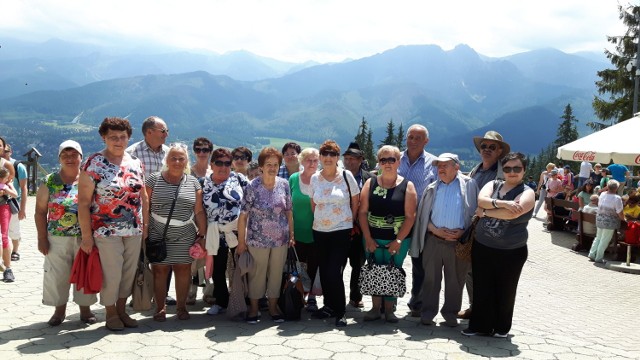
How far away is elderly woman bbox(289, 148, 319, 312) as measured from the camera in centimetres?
514

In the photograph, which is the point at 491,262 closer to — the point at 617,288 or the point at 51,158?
the point at 617,288

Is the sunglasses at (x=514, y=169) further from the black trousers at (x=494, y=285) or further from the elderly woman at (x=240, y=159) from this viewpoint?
the elderly woman at (x=240, y=159)

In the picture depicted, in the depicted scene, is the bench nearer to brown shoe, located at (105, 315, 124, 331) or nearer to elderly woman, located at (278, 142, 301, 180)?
elderly woman, located at (278, 142, 301, 180)

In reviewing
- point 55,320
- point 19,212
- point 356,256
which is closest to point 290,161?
point 356,256

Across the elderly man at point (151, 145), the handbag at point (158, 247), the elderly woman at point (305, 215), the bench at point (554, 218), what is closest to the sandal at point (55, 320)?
the handbag at point (158, 247)

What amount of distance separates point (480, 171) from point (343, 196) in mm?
1614

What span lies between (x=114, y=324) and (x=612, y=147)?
32.0 feet

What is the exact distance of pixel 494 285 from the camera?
4551mm

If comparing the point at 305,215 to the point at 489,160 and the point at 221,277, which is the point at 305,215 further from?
the point at 489,160

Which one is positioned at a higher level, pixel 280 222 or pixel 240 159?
pixel 240 159

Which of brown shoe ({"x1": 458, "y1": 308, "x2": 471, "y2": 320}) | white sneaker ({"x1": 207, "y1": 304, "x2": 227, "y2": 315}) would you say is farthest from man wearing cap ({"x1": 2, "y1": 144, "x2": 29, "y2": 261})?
brown shoe ({"x1": 458, "y1": 308, "x2": 471, "y2": 320})

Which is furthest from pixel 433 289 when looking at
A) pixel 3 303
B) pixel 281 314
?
pixel 3 303

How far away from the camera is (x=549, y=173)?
1611 cm

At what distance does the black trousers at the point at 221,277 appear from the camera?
5211 millimetres
